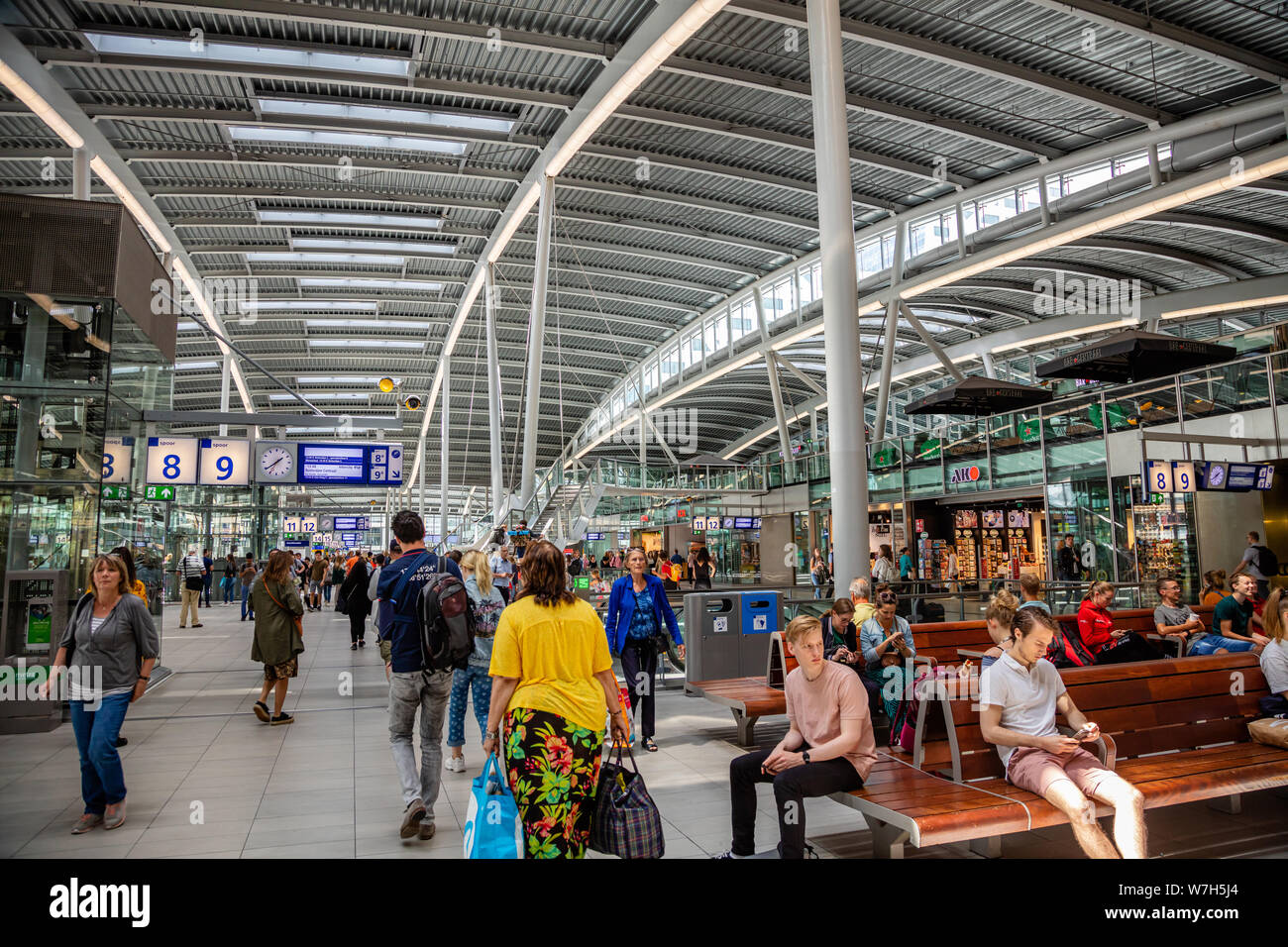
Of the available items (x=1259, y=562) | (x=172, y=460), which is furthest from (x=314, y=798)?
(x=1259, y=562)

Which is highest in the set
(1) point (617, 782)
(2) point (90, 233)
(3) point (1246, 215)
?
(3) point (1246, 215)

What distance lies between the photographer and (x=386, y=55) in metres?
17.9

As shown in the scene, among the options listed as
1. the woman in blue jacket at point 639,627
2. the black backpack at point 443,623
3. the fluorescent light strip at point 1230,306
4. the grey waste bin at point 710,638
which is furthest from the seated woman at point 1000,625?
the fluorescent light strip at point 1230,306

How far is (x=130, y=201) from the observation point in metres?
22.7

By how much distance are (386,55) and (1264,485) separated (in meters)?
19.0

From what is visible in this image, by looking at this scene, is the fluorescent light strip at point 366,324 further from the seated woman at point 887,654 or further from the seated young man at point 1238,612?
the seated young man at point 1238,612

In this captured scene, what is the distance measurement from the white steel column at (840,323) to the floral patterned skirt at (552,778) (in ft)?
24.1

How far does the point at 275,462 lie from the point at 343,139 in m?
9.74

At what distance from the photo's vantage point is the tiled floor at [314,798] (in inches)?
185

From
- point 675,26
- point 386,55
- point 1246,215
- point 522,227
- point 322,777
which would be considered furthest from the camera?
point 522,227

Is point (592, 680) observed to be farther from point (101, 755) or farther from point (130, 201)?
point (130, 201)
